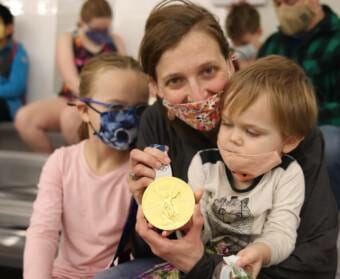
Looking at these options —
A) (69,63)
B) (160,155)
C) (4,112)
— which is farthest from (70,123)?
(160,155)

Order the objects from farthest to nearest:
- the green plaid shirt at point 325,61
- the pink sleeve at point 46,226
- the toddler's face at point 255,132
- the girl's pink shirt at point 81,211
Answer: the green plaid shirt at point 325,61 < the girl's pink shirt at point 81,211 < the pink sleeve at point 46,226 < the toddler's face at point 255,132

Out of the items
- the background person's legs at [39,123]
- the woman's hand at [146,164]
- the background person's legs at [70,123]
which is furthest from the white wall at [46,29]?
the woman's hand at [146,164]

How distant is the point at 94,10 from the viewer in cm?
340

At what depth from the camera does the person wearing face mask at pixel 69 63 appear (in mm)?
3092

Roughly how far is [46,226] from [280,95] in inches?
33.4

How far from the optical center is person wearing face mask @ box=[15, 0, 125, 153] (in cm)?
309

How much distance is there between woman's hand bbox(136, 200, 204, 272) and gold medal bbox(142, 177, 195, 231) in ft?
0.14

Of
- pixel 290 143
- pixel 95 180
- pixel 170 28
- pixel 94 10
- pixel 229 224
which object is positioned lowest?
pixel 95 180

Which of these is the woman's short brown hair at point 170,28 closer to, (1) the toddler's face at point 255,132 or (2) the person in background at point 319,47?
(1) the toddler's face at point 255,132

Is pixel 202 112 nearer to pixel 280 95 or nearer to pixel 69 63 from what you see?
pixel 280 95

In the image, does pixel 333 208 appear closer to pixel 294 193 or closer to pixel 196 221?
pixel 294 193

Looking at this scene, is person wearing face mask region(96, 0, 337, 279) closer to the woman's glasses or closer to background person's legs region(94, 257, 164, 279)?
background person's legs region(94, 257, 164, 279)

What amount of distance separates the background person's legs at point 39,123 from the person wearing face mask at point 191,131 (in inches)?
70.2

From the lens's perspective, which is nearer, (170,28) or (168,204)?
(168,204)
